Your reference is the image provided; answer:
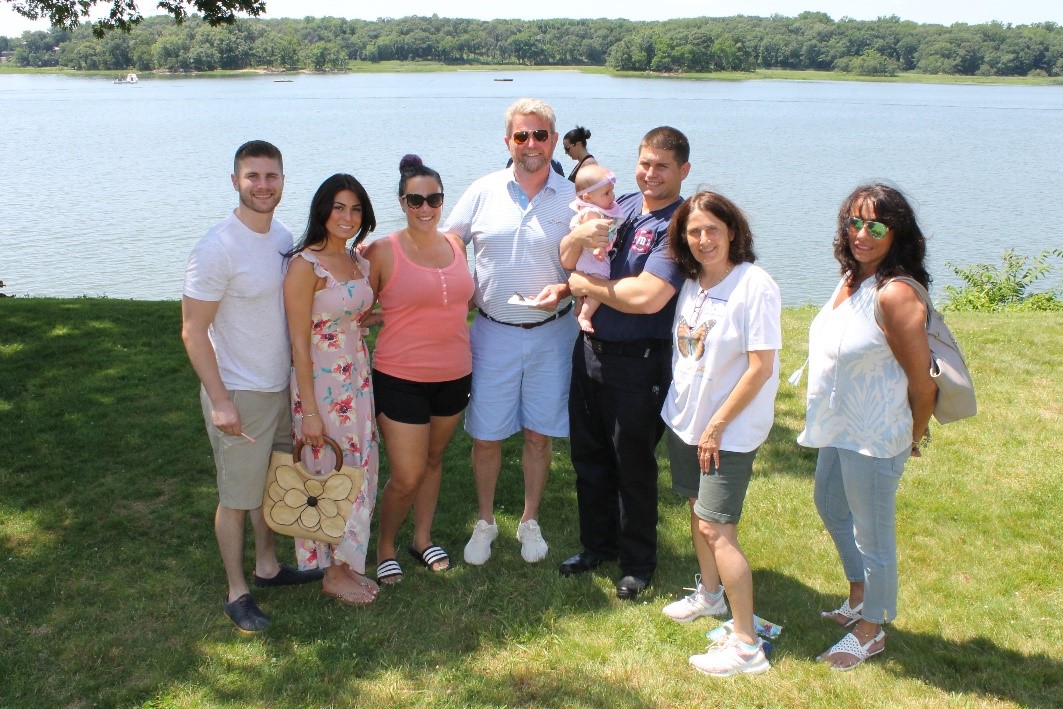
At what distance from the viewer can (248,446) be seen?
148 inches

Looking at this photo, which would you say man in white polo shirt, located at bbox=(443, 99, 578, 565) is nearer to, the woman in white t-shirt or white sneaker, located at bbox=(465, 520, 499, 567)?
white sneaker, located at bbox=(465, 520, 499, 567)

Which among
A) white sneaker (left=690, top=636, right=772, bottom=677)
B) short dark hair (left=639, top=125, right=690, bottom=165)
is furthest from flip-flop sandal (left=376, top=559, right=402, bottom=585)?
short dark hair (left=639, top=125, right=690, bottom=165)

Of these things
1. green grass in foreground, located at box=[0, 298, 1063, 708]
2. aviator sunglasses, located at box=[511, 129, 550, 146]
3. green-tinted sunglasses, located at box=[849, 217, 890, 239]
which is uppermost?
aviator sunglasses, located at box=[511, 129, 550, 146]

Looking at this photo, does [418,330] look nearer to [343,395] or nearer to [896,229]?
[343,395]

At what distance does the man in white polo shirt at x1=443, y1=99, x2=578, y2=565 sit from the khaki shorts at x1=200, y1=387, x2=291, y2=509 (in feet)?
3.08

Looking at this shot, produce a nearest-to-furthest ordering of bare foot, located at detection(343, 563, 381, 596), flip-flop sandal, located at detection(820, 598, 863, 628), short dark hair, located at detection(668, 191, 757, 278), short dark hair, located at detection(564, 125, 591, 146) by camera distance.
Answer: short dark hair, located at detection(668, 191, 757, 278) → flip-flop sandal, located at detection(820, 598, 863, 628) → bare foot, located at detection(343, 563, 381, 596) → short dark hair, located at detection(564, 125, 591, 146)

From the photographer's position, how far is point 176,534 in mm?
4648

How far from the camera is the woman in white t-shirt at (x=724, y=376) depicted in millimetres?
3361

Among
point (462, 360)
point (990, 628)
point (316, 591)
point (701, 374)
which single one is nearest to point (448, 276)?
point (462, 360)

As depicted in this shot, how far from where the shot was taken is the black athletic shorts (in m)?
4.02

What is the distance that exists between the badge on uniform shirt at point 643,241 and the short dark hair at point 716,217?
7.5 inches

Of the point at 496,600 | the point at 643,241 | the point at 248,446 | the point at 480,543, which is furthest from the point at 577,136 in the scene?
the point at 248,446

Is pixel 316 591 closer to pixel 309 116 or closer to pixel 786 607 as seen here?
pixel 786 607

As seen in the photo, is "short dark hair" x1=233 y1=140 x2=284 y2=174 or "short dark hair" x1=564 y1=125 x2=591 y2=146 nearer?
"short dark hair" x1=233 y1=140 x2=284 y2=174
